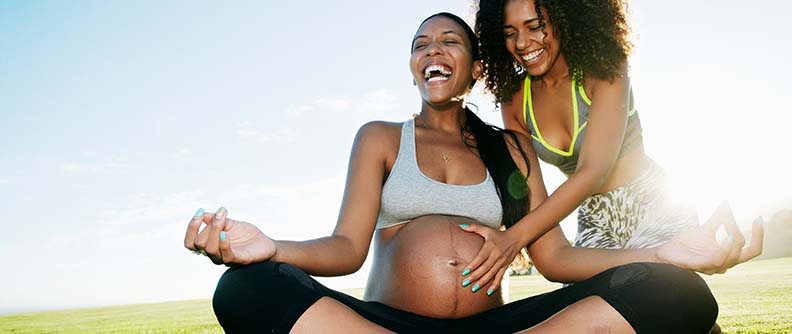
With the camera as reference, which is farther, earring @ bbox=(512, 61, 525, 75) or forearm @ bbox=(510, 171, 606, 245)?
earring @ bbox=(512, 61, 525, 75)

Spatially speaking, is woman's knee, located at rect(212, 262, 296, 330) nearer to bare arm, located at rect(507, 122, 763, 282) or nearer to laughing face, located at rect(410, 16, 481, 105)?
bare arm, located at rect(507, 122, 763, 282)

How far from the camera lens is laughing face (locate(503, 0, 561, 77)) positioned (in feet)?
12.3

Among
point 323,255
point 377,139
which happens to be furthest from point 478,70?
point 323,255

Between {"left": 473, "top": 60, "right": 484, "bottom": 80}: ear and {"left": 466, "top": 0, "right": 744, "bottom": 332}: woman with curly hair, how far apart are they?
8cm

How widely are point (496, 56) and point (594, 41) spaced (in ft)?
2.08

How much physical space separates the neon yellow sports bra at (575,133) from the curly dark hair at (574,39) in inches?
5.9

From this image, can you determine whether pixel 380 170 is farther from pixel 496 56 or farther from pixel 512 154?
pixel 496 56

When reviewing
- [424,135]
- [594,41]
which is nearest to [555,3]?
[594,41]

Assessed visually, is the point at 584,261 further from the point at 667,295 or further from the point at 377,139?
the point at 377,139

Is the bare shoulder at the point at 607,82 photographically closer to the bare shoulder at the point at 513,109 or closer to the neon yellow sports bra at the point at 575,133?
the neon yellow sports bra at the point at 575,133

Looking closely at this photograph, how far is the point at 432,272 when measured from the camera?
8.86 feet

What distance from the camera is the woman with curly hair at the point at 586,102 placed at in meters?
3.55

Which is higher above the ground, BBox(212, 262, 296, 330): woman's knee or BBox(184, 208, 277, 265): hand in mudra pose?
BBox(184, 208, 277, 265): hand in mudra pose

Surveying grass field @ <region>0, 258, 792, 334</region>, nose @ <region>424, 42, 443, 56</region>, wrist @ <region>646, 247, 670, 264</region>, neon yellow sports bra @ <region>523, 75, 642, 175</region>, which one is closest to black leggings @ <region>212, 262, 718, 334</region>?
wrist @ <region>646, 247, 670, 264</region>
